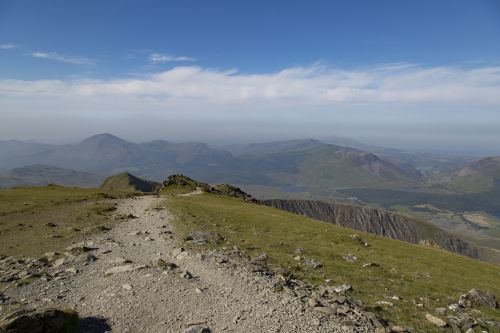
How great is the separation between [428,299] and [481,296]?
5.52 metres

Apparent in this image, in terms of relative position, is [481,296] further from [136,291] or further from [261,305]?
[136,291]

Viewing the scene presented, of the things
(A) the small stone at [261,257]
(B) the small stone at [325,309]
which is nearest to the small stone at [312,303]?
(B) the small stone at [325,309]

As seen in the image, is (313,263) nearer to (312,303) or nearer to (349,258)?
(349,258)

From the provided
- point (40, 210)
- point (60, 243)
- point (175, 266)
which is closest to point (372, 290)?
point (175, 266)

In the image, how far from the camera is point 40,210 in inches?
2073

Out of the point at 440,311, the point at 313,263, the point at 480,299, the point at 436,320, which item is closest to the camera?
A: the point at 436,320

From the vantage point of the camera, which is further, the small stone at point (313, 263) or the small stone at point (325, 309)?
the small stone at point (313, 263)

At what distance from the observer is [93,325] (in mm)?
16766

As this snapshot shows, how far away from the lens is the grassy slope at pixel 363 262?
24.0 metres

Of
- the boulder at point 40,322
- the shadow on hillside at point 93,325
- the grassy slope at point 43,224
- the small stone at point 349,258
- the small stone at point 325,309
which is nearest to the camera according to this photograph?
the boulder at point 40,322

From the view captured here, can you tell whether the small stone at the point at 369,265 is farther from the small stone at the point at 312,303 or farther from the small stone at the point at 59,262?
the small stone at the point at 59,262

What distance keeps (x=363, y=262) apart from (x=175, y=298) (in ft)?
67.6

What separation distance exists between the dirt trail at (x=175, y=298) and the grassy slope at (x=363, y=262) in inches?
216

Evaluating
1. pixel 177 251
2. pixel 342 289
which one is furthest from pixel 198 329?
pixel 177 251
